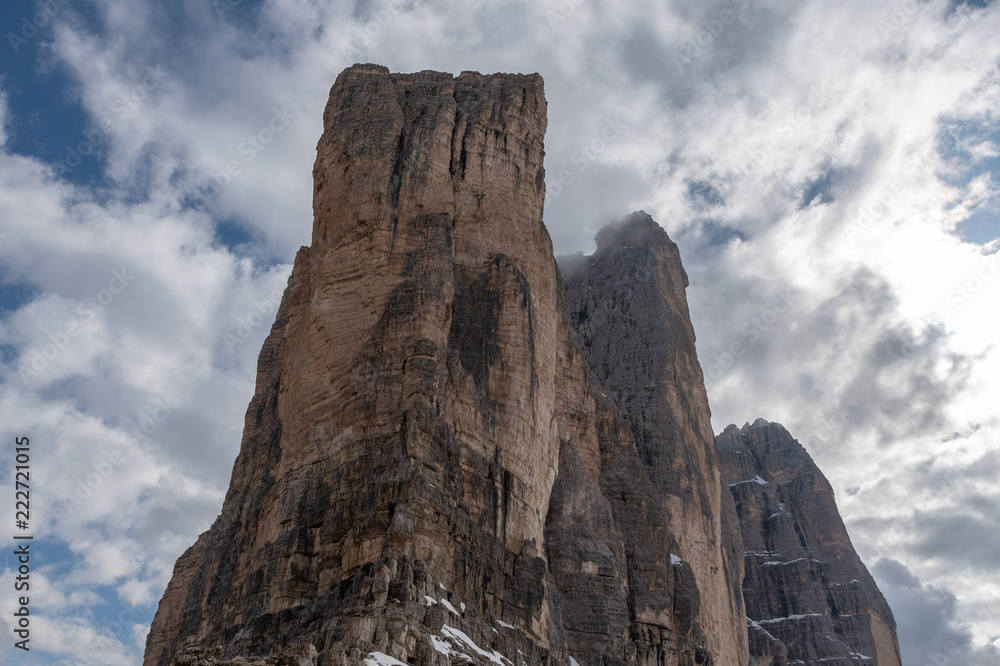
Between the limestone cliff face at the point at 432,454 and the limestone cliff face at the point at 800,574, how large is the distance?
38.0 m

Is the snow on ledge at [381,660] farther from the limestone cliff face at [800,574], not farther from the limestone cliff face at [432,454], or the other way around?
the limestone cliff face at [800,574]

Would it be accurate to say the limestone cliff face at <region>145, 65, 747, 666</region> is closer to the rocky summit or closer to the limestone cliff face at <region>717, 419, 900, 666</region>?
the rocky summit

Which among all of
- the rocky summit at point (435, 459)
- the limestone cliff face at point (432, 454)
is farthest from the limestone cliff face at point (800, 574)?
the limestone cliff face at point (432, 454)

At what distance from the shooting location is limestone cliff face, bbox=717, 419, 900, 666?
381 ft

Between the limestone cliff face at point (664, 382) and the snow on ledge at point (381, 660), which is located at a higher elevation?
the limestone cliff face at point (664, 382)

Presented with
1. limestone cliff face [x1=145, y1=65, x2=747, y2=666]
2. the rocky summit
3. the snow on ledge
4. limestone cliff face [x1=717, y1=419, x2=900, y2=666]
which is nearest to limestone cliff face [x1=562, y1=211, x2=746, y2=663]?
the rocky summit

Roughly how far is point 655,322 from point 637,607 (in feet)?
130

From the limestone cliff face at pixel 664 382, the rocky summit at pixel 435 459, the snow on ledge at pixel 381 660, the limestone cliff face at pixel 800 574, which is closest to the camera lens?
the snow on ledge at pixel 381 660

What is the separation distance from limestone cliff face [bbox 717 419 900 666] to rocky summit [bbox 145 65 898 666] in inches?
1311

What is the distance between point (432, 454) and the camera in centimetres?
5062

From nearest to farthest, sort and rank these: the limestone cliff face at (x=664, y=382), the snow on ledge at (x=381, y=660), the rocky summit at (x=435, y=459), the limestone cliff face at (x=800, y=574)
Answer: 1. the snow on ledge at (x=381, y=660)
2. the rocky summit at (x=435, y=459)
3. the limestone cliff face at (x=664, y=382)
4. the limestone cliff face at (x=800, y=574)

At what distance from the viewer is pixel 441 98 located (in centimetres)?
7012

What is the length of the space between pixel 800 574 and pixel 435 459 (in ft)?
277

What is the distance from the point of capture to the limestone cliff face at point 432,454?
47156mm
